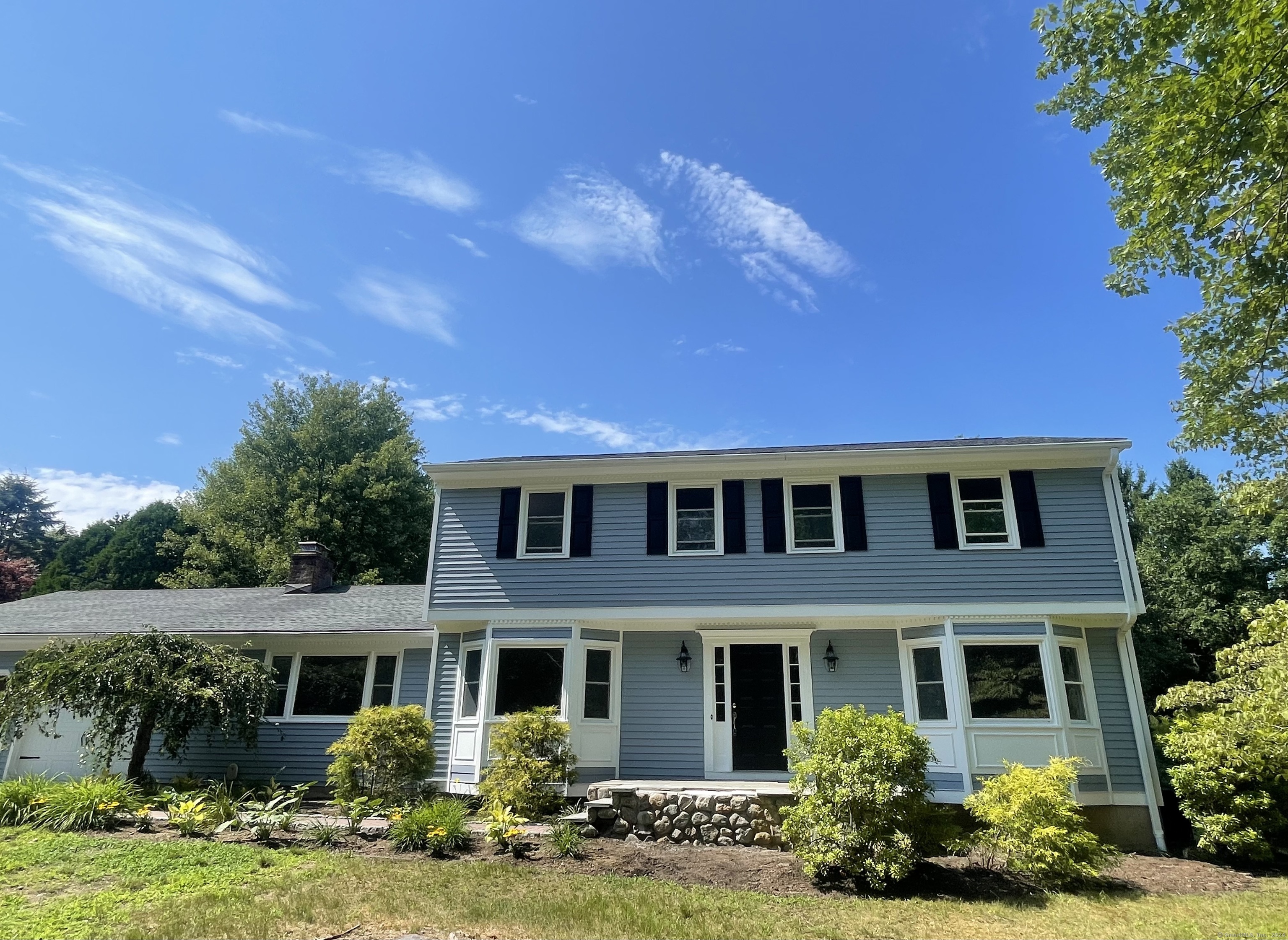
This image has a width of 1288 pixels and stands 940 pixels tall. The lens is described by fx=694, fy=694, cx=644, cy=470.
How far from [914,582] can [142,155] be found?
43.2 ft

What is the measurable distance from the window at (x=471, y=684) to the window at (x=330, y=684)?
2.25m

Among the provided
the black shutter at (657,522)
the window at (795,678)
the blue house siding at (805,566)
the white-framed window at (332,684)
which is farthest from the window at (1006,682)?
the white-framed window at (332,684)

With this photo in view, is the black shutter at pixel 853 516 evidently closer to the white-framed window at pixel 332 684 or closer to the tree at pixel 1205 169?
the tree at pixel 1205 169

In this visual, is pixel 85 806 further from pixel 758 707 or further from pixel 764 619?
pixel 764 619

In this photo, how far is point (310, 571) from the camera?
16156 millimetres

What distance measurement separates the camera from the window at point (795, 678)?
10953mm

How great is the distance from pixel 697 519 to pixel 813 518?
193 cm

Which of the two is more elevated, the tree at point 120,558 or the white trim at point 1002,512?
the tree at point 120,558

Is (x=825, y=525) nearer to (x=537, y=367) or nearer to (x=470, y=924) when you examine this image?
(x=537, y=367)

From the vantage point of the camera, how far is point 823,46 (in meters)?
11.5

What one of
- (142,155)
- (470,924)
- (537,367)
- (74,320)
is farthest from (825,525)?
(74,320)

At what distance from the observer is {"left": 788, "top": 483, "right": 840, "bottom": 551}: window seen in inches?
448

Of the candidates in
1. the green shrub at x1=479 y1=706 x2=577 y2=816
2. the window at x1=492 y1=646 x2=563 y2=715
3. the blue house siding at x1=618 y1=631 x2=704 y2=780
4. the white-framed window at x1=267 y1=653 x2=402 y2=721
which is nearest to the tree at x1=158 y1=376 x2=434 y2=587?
the white-framed window at x1=267 y1=653 x2=402 y2=721

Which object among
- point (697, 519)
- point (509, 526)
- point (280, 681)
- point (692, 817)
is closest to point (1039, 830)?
point (692, 817)
